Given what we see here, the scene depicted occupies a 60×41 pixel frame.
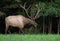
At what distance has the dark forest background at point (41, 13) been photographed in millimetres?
18875

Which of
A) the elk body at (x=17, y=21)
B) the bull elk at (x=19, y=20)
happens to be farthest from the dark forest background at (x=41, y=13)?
the elk body at (x=17, y=21)

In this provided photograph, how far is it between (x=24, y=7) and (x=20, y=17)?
827 mm

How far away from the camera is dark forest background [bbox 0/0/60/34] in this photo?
18.9 m

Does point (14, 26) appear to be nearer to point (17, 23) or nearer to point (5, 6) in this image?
point (17, 23)

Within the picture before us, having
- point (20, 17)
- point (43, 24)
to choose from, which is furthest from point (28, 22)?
point (43, 24)

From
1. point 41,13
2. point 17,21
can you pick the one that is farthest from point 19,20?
point 41,13

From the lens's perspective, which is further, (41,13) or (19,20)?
(41,13)

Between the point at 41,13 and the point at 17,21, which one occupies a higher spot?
the point at 41,13

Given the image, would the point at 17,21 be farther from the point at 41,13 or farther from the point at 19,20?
the point at 41,13

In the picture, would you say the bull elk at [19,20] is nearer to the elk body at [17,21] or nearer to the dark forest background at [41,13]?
the elk body at [17,21]

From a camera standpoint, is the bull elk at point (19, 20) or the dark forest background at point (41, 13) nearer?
the bull elk at point (19, 20)

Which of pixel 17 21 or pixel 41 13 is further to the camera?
pixel 41 13

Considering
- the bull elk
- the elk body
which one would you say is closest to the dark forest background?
the bull elk

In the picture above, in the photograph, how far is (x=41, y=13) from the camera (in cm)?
1873
